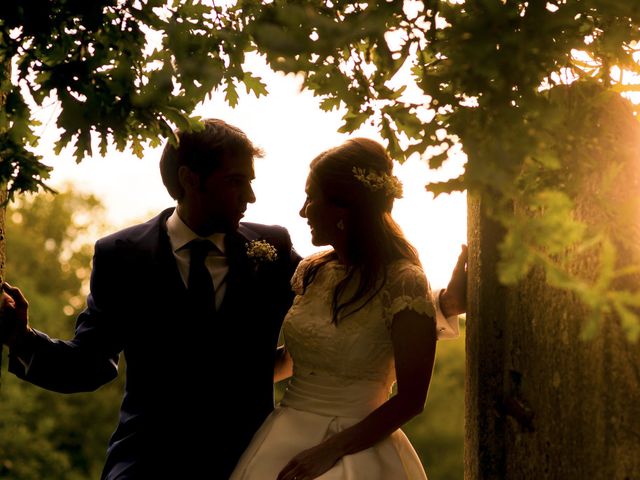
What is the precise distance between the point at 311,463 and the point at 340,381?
17.4 inches

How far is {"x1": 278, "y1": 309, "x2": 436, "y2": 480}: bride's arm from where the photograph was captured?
12.0ft

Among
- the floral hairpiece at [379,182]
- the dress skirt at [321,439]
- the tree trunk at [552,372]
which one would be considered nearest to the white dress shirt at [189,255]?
the dress skirt at [321,439]

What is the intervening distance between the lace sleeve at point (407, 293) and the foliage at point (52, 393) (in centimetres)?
2330

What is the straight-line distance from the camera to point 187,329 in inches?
168

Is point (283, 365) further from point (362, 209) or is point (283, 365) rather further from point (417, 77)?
point (417, 77)

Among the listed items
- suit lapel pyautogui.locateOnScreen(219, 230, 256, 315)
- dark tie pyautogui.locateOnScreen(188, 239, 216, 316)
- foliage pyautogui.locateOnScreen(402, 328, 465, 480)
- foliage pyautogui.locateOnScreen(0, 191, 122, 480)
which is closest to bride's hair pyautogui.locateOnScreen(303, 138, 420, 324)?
suit lapel pyautogui.locateOnScreen(219, 230, 256, 315)

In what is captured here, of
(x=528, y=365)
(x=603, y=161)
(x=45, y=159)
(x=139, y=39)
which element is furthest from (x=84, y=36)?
(x=528, y=365)

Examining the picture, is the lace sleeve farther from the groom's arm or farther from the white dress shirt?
the groom's arm

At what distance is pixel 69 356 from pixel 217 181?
1178mm

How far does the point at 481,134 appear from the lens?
7.39 feet

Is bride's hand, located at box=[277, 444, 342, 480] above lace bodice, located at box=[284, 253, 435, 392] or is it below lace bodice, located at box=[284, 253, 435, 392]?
below

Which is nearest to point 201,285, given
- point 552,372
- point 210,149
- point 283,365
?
point 283,365

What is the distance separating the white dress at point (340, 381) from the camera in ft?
12.4

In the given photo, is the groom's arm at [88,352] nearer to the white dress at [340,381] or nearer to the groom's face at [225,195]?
the groom's face at [225,195]
